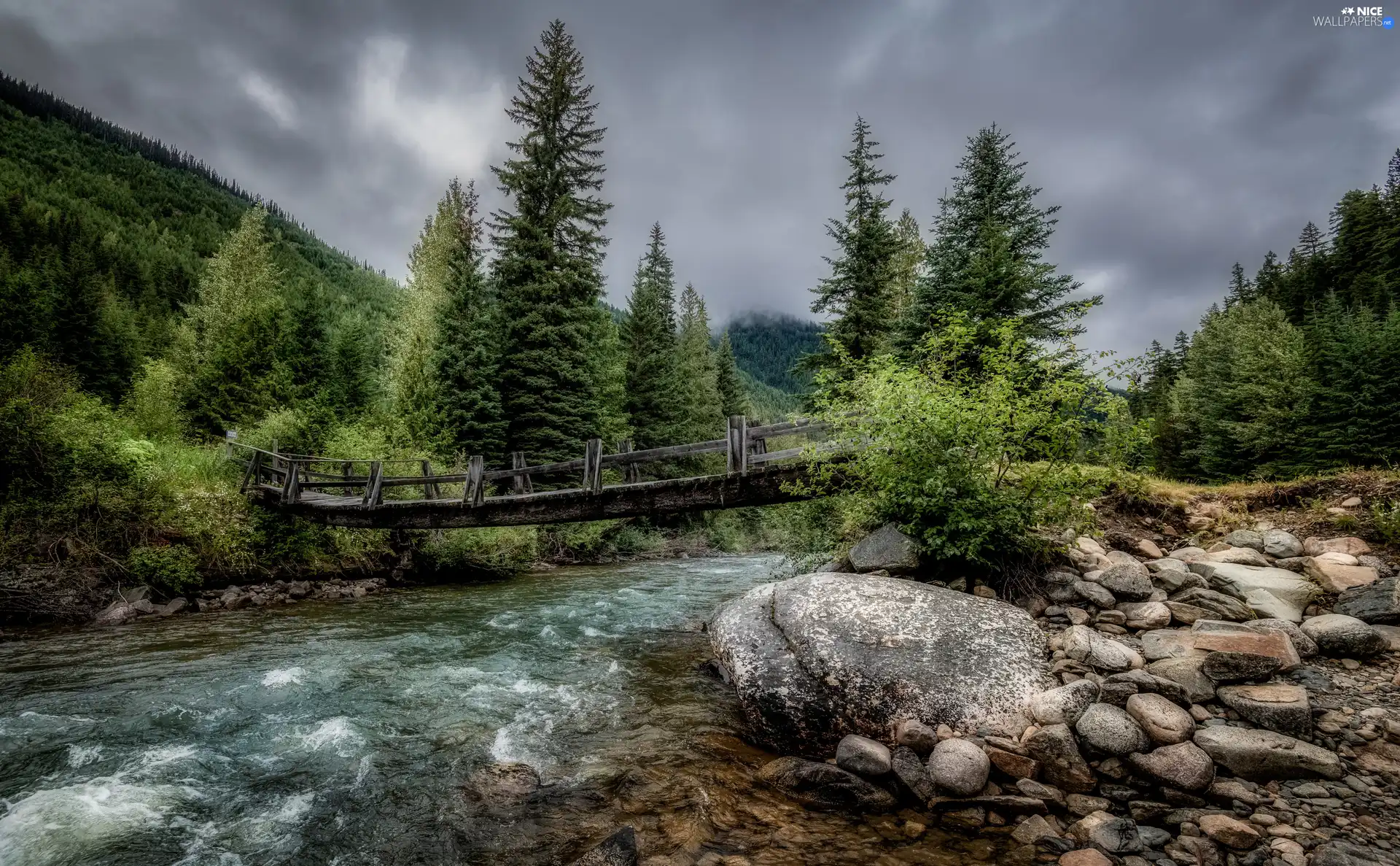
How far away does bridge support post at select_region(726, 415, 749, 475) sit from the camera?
9734 mm

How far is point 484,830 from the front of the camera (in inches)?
163

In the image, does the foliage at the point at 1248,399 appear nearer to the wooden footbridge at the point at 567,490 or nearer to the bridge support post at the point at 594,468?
the wooden footbridge at the point at 567,490

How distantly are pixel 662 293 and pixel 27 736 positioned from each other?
1370 inches

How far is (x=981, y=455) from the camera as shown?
6.83 metres

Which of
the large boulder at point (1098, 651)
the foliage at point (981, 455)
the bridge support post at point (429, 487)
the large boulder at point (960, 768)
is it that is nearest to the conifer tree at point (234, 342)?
the bridge support post at point (429, 487)

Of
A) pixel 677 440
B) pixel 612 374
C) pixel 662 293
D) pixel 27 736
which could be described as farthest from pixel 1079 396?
pixel 662 293

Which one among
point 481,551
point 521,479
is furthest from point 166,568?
point 521,479

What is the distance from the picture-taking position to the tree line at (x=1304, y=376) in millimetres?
23656

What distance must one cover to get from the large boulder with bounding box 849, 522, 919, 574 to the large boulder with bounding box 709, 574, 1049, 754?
3.13 ft

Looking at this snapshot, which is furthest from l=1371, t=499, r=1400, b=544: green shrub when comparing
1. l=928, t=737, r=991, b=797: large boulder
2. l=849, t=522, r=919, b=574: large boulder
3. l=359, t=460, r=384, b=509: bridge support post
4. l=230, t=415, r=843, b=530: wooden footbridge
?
l=359, t=460, r=384, b=509: bridge support post

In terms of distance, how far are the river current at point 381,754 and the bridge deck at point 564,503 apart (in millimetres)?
2528

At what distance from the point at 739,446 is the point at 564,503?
4274 millimetres

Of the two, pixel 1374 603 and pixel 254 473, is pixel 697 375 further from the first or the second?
pixel 1374 603

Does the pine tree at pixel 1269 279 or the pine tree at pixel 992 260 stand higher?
the pine tree at pixel 1269 279
